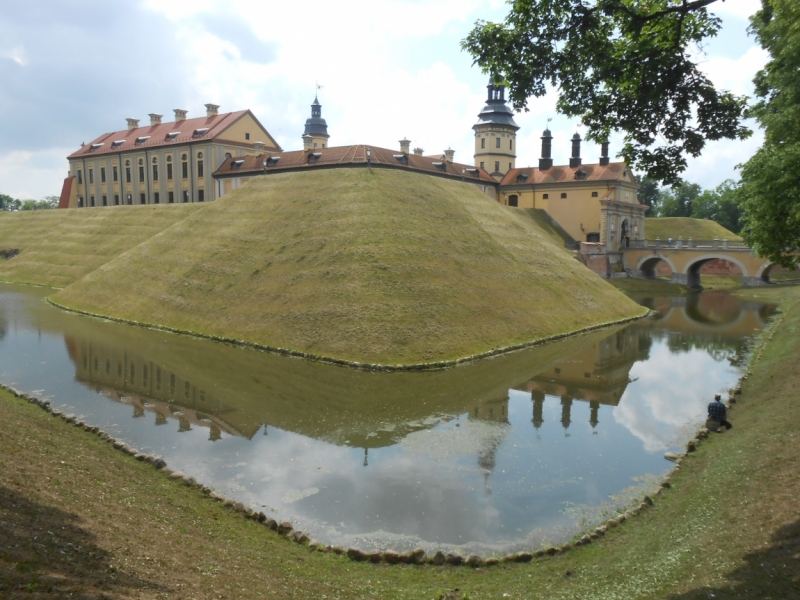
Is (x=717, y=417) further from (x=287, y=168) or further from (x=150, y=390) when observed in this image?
(x=287, y=168)

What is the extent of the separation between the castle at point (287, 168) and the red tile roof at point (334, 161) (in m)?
0.16

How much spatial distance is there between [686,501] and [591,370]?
19058 millimetres

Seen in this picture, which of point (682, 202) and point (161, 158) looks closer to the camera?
point (161, 158)

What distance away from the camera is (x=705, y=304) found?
69.1 metres

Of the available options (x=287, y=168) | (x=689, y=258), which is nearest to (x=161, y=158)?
(x=287, y=168)

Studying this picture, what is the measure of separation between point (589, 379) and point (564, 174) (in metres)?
64.2

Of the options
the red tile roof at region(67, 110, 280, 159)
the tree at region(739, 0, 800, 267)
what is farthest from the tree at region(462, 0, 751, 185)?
the red tile roof at region(67, 110, 280, 159)

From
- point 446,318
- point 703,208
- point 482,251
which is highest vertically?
point 703,208

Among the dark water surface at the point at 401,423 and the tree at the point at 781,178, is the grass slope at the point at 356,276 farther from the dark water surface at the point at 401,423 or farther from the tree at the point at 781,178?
the tree at the point at 781,178

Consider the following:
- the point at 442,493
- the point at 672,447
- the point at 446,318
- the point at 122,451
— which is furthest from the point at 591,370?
the point at 122,451

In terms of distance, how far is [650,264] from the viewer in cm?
8994

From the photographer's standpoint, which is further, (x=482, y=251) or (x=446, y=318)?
(x=482, y=251)

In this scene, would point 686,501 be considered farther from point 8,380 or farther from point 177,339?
point 177,339

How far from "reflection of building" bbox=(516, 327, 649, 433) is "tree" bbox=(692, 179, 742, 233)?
94.4 metres
